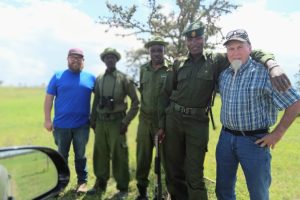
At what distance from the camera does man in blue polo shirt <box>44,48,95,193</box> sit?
686 centimetres

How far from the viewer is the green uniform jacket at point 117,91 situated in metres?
6.72

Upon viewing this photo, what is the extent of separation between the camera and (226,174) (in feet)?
15.3

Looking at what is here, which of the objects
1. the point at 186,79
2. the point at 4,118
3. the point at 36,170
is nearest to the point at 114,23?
the point at 186,79

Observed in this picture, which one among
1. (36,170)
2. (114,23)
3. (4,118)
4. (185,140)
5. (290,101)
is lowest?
(4,118)

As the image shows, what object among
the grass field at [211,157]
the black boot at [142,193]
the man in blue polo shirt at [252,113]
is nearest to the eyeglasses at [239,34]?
the man in blue polo shirt at [252,113]

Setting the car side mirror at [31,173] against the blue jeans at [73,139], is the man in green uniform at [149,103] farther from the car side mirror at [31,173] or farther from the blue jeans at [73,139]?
the car side mirror at [31,173]

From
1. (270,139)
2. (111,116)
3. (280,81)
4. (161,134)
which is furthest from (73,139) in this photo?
(280,81)

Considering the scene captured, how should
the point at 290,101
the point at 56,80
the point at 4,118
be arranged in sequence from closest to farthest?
1. the point at 290,101
2. the point at 56,80
3. the point at 4,118

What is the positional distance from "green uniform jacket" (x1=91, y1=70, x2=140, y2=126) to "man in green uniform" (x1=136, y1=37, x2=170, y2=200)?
0.86 feet

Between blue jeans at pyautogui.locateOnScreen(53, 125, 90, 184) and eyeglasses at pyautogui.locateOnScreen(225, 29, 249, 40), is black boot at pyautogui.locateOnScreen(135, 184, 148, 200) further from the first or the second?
eyeglasses at pyautogui.locateOnScreen(225, 29, 249, 40)

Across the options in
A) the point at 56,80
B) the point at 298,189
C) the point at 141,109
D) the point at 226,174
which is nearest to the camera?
the point at 226,174

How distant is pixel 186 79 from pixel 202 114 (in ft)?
1.60

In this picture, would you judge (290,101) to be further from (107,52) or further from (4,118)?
(4,118)

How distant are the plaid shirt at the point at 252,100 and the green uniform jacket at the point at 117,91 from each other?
8.26 feet
